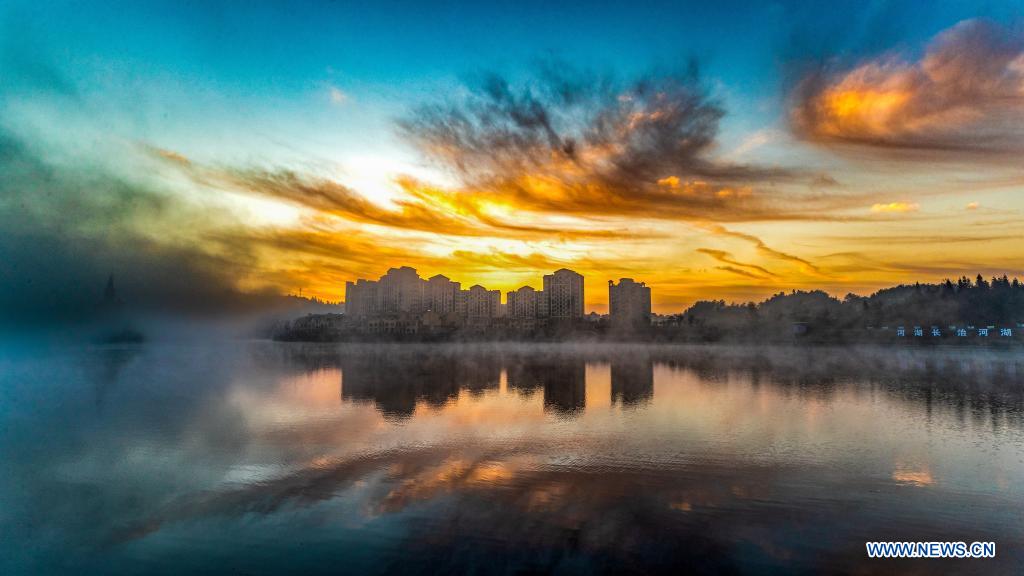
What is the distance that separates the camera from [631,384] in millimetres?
46062

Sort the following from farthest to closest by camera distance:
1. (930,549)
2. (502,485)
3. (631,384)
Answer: (631,384) → (502,485) → (930,549)

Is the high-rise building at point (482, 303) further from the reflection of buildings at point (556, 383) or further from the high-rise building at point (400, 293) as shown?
the reflection of buildings at point (556, 383)

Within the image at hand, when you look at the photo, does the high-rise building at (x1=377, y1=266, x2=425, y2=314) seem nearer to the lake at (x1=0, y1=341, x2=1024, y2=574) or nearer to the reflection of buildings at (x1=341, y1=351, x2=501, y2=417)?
the reflection of buildings at (x1=341, y1=351, x2=501, y2=417)

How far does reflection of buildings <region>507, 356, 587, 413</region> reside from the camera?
112 ft

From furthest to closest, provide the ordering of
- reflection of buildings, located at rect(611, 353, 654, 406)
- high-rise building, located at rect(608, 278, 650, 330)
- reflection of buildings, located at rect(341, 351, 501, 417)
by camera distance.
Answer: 1. high-rise building, located at rect(608, 278, 650, 330)
2. reflection of buildings, located at rect(611, 353, 654, 406)
3. reflection of buildings, located at rect(341, 351, 501, 417)

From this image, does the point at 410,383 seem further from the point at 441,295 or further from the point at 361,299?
the point at 361,299

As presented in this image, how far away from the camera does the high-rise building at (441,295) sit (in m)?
171

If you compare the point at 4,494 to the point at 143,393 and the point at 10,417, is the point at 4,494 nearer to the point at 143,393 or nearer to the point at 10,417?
the point at 10,417

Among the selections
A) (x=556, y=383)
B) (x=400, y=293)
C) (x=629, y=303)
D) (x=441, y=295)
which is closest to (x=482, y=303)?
(x=441, y=295)

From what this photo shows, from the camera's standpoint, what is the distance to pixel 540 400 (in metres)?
35.8

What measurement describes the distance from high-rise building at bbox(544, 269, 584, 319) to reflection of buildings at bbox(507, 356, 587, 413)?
99033mm

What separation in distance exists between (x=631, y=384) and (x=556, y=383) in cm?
660

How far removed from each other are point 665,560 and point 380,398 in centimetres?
2783

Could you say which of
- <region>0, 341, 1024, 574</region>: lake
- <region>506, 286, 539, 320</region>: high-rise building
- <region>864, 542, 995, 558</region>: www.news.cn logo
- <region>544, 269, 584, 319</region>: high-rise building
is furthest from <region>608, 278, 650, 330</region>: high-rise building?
<region>864, 542, 995, 558</region>: www.news.cn logo
